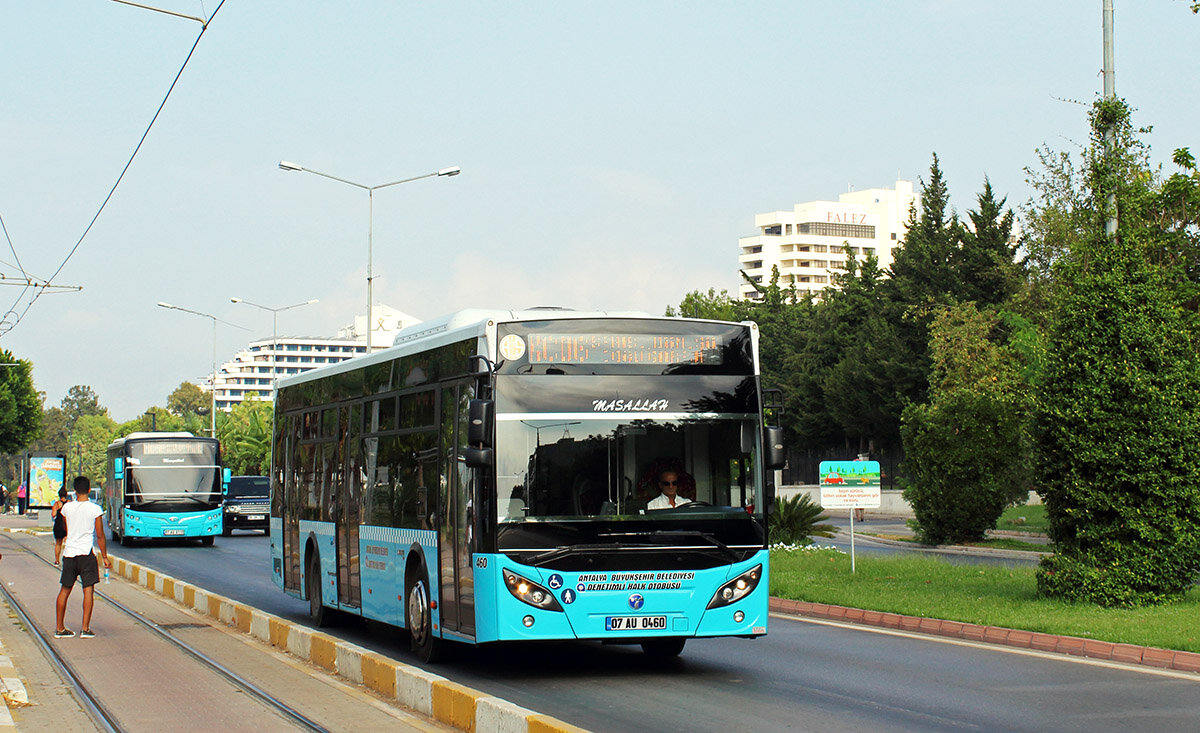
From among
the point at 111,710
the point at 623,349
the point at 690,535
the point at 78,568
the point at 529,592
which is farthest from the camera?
the point at 78,568

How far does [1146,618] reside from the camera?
14.7 meters

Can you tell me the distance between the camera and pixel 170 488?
130 feet

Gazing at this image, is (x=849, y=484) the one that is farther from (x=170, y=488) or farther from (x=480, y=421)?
(x=170, y=488)

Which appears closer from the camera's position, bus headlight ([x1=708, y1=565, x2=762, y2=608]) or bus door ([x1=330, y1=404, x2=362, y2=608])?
bus headlight ([x1=708, y1=565, x2=762, y2=608])

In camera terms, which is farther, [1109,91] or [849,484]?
[849,484]

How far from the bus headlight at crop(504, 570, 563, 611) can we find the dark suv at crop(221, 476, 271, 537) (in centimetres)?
3845

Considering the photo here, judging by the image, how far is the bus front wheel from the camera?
1309 centimetres

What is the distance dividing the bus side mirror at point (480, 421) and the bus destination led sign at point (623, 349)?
770 millimetres

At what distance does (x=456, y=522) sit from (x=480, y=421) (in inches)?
56.4

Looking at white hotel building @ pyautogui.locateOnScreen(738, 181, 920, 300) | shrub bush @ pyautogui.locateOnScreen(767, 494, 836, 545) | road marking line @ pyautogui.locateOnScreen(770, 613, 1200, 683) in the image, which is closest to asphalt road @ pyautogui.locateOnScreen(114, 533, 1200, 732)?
road marking line @ pyautogui.locateOnScreen(770, 613, 1200, 683)

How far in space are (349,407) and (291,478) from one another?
11.0 feet

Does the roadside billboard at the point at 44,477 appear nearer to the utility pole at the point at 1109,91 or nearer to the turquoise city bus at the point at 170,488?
the turquoise city bus at the point at 170,488

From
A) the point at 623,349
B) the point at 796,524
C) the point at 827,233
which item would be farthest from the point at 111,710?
the point at 827,233

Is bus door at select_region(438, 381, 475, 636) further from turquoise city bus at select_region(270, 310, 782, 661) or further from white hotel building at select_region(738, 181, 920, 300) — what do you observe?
white hotel building at select_region(738, 181, 920, 300)
